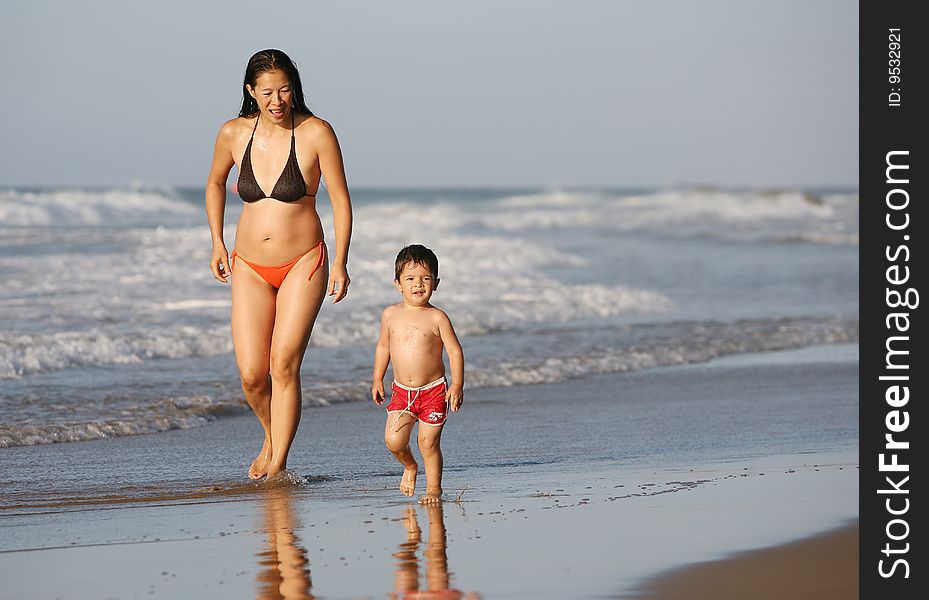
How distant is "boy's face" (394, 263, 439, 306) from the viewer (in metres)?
5.16

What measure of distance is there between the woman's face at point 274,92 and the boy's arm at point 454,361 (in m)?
1.10

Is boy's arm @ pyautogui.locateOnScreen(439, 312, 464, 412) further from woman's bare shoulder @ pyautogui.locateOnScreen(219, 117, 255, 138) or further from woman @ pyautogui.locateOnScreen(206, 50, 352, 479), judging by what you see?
woman's bare shoulder @ pyautogui.locateOnScreen(219, 117, 255, 138)

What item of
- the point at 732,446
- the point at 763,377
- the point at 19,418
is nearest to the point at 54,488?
the point at 19,418

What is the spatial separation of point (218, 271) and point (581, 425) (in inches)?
101

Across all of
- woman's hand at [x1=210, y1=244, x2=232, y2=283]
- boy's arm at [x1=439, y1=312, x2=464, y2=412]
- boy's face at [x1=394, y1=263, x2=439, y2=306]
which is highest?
woman's hand at [x1=210, y1=244, x2=232, y2=283]

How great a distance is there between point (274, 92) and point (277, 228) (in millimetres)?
574

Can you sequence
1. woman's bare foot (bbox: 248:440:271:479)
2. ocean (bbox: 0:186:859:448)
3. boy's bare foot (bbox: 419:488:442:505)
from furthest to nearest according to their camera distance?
ocean (bbox: 0:186:859:448), woman's bare foot (bbox: 248:440:271:479), boy's bare foot (bbox: 419:488:442:505)

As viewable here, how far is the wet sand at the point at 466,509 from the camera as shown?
382 centimetres

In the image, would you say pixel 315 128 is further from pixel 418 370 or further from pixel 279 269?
pixel 418 370

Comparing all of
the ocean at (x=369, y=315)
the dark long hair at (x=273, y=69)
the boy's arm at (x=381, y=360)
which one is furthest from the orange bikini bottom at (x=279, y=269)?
the ocean at (x=369, y=315)

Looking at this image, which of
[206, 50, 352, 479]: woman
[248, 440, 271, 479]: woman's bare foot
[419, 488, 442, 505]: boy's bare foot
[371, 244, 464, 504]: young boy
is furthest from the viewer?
[248, 440, 271, 479]: woman's bare foot

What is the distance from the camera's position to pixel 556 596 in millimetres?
3584

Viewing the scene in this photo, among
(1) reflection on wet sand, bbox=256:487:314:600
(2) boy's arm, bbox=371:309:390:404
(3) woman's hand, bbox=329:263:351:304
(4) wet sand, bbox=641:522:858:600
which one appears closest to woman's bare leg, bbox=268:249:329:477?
(3) woman's hand, bbox=329:263:351:304
